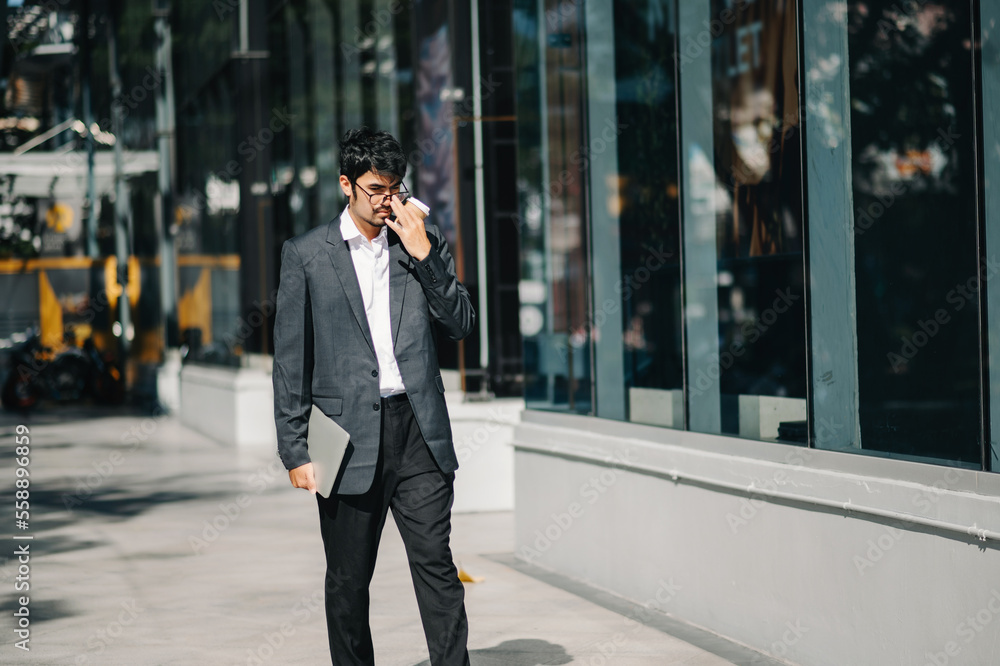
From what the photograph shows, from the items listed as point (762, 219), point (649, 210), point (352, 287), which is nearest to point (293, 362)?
point (352, 287)

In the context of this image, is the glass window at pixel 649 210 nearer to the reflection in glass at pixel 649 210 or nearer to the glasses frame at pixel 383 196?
the reflection in glass at pixel 649 210

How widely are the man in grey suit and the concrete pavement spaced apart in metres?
1.30

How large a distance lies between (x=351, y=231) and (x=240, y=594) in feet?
10.9

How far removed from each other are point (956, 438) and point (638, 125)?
2.79 metres

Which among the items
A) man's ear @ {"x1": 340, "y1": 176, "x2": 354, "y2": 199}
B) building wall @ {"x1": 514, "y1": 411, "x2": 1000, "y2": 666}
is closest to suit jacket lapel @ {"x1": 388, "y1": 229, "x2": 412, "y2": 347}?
man's ear @ {"x1": 340, "y1": 176, "x2": 354, "y2": 199}

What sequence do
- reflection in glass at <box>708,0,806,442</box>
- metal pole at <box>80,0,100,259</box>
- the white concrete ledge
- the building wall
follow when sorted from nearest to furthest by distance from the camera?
the building wall < reflection in glass at <box>708,0,806,442</box> < the white concrete ledge < metal pole at <box>80,0,100,259</box>

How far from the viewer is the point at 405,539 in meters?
4.07

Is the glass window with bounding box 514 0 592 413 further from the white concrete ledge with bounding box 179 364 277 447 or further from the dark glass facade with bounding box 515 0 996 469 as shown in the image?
the white concrete ledge with bounding box 179 364 277 447

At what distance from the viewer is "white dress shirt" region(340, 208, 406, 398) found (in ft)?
13.1

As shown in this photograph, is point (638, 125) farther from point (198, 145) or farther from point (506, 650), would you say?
point (198, 145)

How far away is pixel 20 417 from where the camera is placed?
70.3 ft

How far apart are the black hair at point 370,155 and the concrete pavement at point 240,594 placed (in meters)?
2.21

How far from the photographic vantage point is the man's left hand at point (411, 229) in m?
3.88

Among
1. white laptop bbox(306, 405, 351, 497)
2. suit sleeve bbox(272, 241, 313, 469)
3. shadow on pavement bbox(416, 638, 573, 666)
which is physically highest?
suit sleeve bbox(272, 241, 313, 469)
